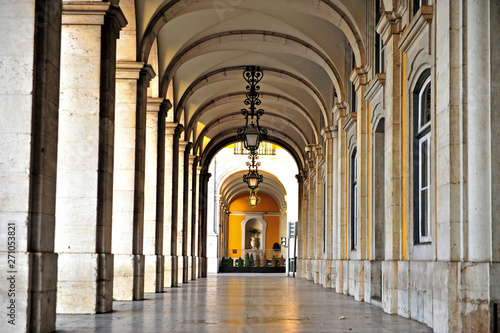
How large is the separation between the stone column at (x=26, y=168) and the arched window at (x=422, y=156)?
5.07 m

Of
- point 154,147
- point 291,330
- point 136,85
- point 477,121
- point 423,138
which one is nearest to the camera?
point 477,121

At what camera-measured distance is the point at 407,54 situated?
10484mm

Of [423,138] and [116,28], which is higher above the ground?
[116,28]

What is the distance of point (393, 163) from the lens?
35.9 ft

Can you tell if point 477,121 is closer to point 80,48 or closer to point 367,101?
point 80,48

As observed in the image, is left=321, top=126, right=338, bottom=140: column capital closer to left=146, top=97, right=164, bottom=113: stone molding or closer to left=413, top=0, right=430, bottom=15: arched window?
left=146, top=97, right=164, bottom=113: stone molding

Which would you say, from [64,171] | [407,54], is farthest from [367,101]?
[64,171]

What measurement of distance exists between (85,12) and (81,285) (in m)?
4.25

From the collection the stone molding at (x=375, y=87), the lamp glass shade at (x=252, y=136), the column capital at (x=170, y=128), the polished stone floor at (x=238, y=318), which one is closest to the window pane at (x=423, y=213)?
the polished stone floor at (x=238, y=318)

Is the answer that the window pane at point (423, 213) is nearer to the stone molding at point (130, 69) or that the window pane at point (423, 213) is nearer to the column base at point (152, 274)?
the stone molding at point (130, 69)

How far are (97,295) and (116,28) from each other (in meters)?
4.39

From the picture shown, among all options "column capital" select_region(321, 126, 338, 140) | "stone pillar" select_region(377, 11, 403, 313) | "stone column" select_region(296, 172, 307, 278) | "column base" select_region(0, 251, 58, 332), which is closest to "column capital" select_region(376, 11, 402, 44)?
"stone pillar" select_region(377, 11, 403, 313)

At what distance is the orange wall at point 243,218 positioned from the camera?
2505 inches

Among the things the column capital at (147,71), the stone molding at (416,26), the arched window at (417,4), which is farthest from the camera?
the column capital at (147,71)
